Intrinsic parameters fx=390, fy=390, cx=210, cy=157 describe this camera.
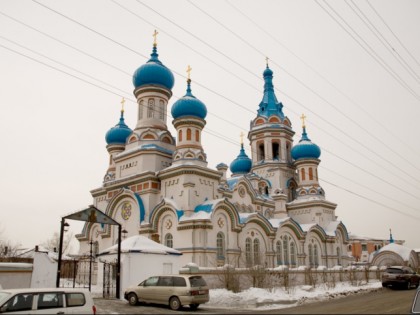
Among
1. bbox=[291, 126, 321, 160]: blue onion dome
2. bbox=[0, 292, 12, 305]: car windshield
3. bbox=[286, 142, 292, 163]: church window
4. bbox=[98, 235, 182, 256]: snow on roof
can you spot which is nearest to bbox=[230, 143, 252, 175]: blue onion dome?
bbox=[286, 142, 292, 163]: church window

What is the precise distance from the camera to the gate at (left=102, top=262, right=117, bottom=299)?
1739cm

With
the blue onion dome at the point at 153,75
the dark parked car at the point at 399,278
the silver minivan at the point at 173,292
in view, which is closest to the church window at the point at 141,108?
the blue onion dome at the point at 153,75

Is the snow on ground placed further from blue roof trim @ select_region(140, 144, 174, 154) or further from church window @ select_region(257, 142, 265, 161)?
church window @ select_region(257, 142, 265, 161)

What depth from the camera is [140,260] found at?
17.9m

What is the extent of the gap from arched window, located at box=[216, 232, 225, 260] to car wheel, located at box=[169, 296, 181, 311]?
12390mm

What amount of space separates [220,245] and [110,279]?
365 inches

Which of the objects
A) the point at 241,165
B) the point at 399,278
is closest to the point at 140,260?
the point at 399,278

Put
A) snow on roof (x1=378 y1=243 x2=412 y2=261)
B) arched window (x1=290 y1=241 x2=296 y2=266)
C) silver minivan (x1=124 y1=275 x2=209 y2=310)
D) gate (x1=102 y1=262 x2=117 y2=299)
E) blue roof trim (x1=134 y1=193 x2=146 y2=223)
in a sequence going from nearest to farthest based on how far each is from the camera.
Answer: silver minivan (x1=124 y1=275 x2=209 y2=310), gate (x1=102 y1=262 x2=117 y2=299), blue roof trim (x1=134 y1=193 x2=146 y2=223), arched window (x1=290 y1=241 x2=296 y2=266), snow on roof (x1=378 y1=243 x2=412 y2=261)

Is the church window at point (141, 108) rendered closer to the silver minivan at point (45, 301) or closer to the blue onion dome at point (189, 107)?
the blue onion dome at point (189, 107)

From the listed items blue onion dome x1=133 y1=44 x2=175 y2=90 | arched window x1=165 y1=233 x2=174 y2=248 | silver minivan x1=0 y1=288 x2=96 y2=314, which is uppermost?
blue onion dome x1=133 y1=44 x2=175 y2=90

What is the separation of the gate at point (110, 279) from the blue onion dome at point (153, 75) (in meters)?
17.2

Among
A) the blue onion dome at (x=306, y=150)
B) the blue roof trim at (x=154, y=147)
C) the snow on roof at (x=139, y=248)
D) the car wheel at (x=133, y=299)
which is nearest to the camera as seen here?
the car wheel at (x=133, y=299)

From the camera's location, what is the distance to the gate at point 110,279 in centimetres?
1739

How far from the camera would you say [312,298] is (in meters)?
15.5
